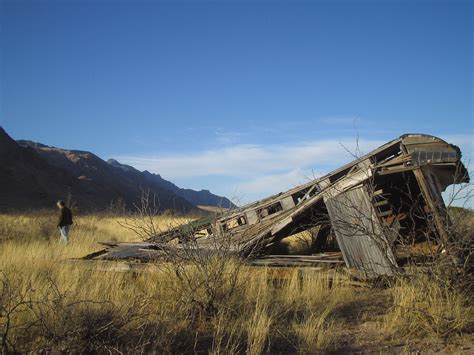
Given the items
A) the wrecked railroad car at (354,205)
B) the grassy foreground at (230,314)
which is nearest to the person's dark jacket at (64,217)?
the wrecked railroad car at (354,205)

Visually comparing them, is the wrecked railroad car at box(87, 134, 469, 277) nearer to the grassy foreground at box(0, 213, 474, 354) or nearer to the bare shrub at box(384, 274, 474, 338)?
the grassy foreground at box(0, 213, 474, 354)

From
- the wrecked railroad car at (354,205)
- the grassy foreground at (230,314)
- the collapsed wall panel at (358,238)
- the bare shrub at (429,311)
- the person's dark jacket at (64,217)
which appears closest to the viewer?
the grassy foreground at (230,314)

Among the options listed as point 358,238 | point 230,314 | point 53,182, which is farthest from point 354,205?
point 53,182

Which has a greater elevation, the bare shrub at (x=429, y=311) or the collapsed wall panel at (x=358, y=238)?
the collapsed wall panel at (x=358, y=238)

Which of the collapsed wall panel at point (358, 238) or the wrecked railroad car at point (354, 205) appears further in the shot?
the wrecked railroad car at point (354, 205)

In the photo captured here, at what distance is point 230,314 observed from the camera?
17.9 feet

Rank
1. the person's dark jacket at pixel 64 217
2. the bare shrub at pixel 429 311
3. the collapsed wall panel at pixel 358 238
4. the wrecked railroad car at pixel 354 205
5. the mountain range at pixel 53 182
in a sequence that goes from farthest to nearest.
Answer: the mountain range at pixel 53 182 < the person's dark jacket at pixel 64 217 < the wrecked railroad car at pixel 354 205 < the collapsed wall panel at pixel 358 238 < the bare shrub at pixel 429 311

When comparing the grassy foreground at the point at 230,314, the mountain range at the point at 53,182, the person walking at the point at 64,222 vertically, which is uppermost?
the mountain range at the point at 53,182

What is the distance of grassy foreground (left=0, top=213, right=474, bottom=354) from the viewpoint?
4.34m

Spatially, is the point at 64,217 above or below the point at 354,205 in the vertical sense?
below

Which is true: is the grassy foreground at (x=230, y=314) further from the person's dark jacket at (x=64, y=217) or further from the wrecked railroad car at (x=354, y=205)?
the person's dark jacket at (x=64, y=217)

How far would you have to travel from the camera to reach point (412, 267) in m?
Result: 6.16

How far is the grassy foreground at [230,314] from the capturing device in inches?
171

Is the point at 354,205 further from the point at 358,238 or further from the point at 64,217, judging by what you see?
the point at 64,217
